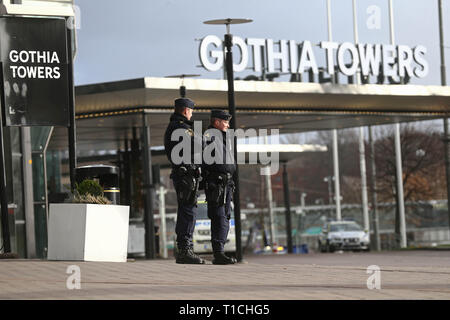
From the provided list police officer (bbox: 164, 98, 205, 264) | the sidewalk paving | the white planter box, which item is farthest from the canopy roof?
the sidewalk paving

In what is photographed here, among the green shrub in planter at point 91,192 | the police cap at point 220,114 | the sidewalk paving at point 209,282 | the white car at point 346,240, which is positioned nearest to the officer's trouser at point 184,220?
the sidewalk paving at point 209,282

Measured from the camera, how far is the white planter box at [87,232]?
15.4 meters

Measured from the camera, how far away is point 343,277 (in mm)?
12492

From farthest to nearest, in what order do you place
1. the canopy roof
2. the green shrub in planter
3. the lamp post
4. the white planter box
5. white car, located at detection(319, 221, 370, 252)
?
white car, located at detection(319, 221, 370, 252)
the canopy roof
the lamp post
the green shrub in planter
the white planter box

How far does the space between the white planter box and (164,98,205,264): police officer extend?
174cm

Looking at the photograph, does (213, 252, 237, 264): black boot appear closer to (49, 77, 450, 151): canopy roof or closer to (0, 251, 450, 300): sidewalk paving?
(0, 251, 450, 300): sidewalk paving

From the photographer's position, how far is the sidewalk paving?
31.9 feet

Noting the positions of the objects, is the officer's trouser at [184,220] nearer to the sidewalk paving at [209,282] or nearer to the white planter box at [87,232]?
the sidewalk paving at [209,282]

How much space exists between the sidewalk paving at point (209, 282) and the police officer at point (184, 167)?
21.6 inches

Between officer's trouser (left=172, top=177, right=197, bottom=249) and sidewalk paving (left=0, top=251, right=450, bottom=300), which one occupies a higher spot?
officer's trouser (left=172, top=177, right=197, bottom=249)

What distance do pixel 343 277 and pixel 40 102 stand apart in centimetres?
685

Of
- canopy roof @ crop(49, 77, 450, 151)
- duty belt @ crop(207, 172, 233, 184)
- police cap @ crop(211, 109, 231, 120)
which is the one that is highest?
canopy roof @ crop(49, 77, 450, 151)

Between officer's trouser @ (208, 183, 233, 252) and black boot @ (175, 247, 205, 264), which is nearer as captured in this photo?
officer's trouser @ (208, 183, 233, 252)
